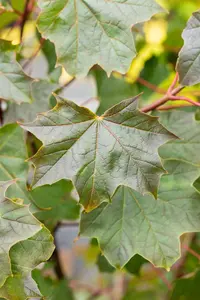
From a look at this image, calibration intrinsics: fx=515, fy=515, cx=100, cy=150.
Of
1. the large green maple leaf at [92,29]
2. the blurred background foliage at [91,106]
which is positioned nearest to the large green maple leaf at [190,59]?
the large green maple leaf at [92,29]

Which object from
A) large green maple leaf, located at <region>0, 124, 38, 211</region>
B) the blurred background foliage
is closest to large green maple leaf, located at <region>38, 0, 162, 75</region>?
the blurred background foliage

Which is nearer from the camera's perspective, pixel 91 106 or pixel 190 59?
pixel 190 59

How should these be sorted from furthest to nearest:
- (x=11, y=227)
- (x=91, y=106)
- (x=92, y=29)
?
(x=91, y=106) < (x=92, y=29) < (x=11, y=227)

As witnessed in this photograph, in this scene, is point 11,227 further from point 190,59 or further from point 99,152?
point 190,59

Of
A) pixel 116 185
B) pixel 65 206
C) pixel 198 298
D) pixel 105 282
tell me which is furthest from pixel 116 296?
pixel 116 185

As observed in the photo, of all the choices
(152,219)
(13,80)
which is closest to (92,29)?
(13,80)

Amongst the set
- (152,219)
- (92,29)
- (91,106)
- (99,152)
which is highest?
(92,29)
